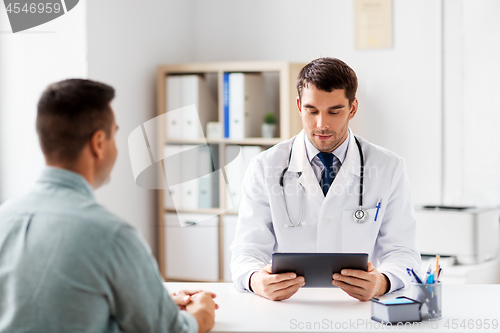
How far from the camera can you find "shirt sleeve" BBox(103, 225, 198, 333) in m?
Result: 1.11

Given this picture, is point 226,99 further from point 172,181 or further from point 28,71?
point 28,71

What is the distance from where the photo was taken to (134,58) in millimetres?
3590

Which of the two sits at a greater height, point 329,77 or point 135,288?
point 329,77

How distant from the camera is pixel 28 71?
10.8ft

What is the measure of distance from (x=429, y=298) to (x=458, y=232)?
157 cm

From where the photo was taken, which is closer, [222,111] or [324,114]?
[324,114]

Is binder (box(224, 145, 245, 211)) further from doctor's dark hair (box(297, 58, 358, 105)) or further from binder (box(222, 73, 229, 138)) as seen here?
doctor's dark hair (box(297, 58, 358, 105))

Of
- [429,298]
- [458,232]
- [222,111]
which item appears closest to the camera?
[429,298]

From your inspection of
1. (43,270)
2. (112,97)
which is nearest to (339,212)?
(112,97)

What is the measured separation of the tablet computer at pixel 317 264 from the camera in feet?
4.93

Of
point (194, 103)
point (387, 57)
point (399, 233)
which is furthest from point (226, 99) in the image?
point (399, 233)

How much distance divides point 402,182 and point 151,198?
2220 millimetres

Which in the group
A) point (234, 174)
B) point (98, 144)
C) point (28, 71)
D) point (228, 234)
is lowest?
point (228, 234)

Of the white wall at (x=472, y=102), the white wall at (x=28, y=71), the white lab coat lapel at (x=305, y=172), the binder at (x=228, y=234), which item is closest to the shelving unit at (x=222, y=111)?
the binder at (x=228, y=234)
